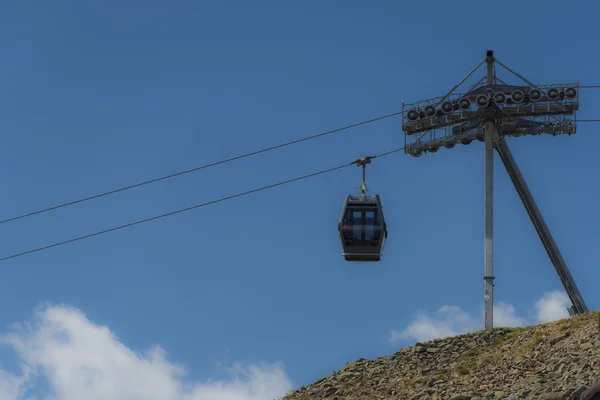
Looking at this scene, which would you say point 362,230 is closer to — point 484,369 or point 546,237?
point 484,369

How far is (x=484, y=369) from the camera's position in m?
42.4

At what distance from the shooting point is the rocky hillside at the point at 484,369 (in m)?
38.3

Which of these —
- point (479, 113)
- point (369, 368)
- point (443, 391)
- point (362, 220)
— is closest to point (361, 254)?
point (362, 220)

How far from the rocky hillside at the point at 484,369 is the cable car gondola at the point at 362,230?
7.25 m

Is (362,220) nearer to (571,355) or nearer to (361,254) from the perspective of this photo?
(361,254)

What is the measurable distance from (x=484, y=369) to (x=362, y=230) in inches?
416

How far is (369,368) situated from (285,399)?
4.05m

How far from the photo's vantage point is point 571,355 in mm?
39844

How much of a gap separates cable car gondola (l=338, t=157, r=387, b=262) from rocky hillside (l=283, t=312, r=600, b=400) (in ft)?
23.8

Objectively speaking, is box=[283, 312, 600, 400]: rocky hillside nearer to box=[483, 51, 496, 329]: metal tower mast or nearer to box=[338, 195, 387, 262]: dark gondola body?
box=[483, 51, 496, 329]: metal tower mast

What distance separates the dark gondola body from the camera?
35.2 meters

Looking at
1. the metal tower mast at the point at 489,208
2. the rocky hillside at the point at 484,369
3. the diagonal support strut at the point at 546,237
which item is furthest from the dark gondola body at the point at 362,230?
the diagonal support strut at the point at 546,237

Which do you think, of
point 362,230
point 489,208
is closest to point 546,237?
point 489,208

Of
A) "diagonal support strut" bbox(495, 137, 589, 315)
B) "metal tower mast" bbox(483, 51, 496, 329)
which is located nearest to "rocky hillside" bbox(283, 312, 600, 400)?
"metal tower mast" bbox(483, 51, 496, 329)
